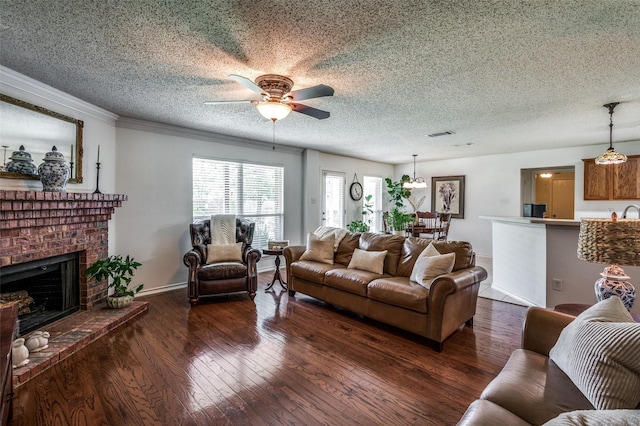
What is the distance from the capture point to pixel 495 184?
22.5 ft

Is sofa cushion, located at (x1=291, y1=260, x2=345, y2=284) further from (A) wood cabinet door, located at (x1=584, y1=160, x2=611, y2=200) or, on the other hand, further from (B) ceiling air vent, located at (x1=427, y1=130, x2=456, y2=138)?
(A) wood cabinet door, located at (x1=584, y1=160, x2=611, y2=200)

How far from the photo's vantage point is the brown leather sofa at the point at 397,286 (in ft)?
8.70

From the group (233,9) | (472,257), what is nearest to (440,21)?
(233,9)

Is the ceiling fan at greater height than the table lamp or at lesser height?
greater

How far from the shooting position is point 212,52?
2.21 meters

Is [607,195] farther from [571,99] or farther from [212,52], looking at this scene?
[212,52]

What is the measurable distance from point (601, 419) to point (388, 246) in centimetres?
276

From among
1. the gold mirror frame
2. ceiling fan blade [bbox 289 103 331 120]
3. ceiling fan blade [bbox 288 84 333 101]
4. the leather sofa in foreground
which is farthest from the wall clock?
the leather sofa in foreground

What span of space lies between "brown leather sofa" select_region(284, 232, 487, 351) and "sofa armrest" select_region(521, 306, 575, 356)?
799 mm

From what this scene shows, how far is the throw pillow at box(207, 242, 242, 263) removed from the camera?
13.5ft

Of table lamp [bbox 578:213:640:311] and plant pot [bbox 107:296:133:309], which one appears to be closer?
table lamp [bbox 578:213:640:311]

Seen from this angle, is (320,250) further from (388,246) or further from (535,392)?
(535,392)

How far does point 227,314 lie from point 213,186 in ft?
7.40

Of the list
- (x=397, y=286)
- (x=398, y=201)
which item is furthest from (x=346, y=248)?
(x=398, y=201)
